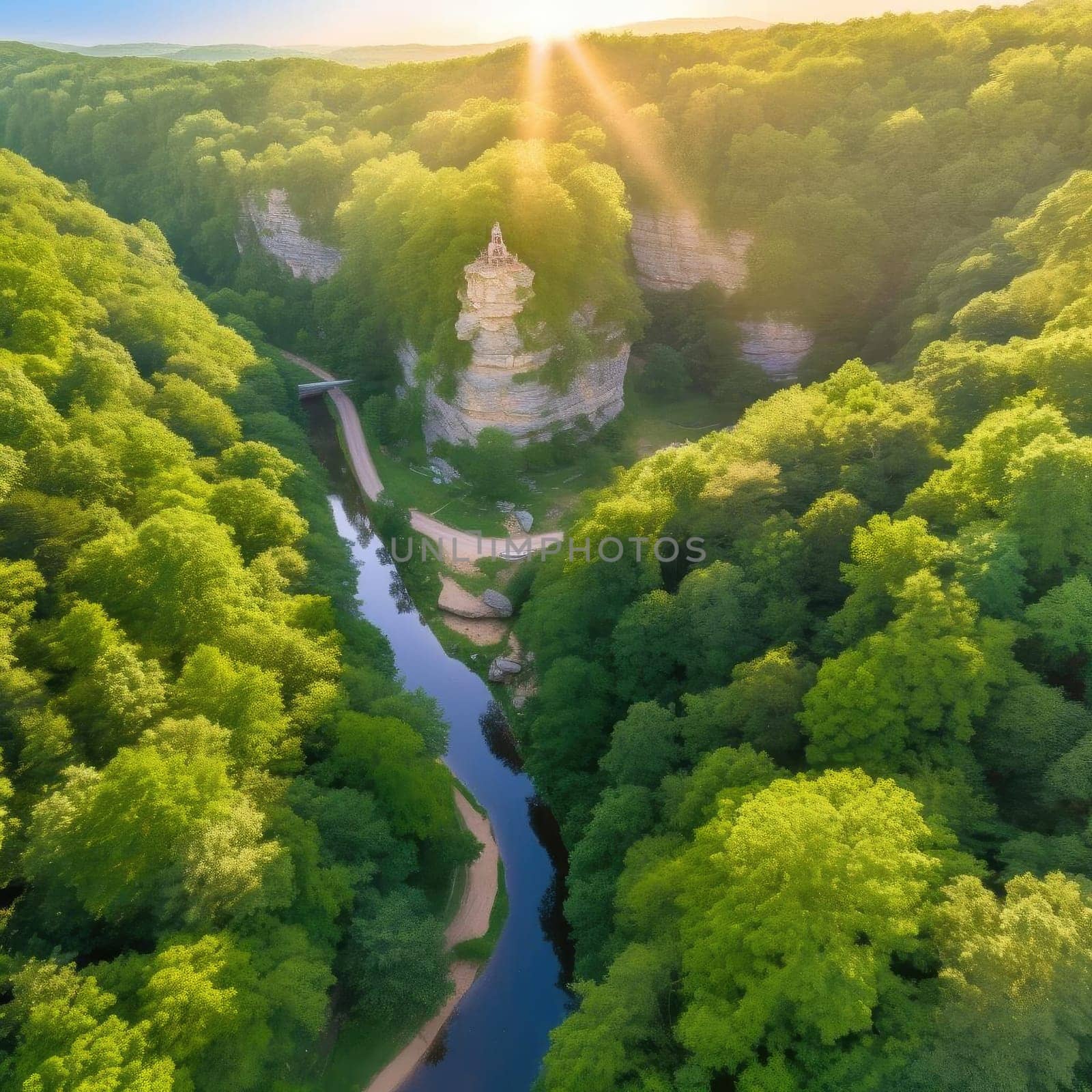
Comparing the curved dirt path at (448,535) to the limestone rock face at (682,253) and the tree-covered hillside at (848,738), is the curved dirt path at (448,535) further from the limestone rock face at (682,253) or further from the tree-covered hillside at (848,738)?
the limestone rock face at (682,253)

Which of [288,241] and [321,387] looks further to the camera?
[288,241]

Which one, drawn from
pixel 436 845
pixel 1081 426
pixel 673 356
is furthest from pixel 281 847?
pixel 673 356

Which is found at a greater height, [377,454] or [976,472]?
[377,454]

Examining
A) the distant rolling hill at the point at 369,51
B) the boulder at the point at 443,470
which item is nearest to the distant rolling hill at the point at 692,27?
the distant rolling hill at the point at 369,51

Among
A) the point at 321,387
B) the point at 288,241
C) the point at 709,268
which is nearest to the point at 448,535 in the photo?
the point at 321,387

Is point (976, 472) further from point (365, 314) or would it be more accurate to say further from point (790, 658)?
point (365, 314)

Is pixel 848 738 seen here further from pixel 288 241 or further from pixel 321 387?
pixel 288 241

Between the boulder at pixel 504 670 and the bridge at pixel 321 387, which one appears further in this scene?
the bridge at pixel 321 387
